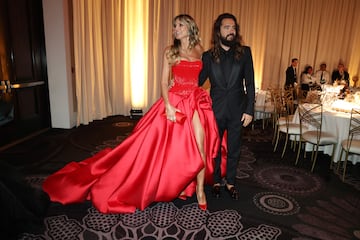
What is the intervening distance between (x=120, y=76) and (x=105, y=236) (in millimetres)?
5057

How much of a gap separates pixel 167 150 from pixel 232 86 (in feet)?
2.93

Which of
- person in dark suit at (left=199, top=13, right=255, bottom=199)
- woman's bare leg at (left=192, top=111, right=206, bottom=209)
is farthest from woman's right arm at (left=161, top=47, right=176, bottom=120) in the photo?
person in dark suit at (left=199, top=13, right=255, bottom=199)

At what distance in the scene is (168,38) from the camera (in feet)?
23.7

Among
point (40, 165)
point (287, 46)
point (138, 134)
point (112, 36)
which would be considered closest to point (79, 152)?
point (40, 165)

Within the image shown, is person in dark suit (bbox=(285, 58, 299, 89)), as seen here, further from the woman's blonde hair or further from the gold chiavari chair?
the woman's blonde hair

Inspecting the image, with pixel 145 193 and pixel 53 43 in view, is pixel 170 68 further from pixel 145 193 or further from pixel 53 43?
pixel 53 43

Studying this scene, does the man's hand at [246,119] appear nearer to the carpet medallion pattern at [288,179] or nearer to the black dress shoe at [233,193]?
the black dress shoe at [233,193]

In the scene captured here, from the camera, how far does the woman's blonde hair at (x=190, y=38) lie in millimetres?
2662

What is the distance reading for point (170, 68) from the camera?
9.21 feet

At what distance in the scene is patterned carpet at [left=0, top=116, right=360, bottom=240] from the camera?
102 inches

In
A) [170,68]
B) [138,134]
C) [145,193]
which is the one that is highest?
[170,68]

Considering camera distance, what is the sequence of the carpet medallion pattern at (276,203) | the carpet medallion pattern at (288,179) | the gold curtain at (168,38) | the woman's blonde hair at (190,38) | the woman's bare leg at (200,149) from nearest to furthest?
the woman's blonde hair at (190,38)
the woman's bare leg at (200,149)
the carpet medallion pattern at (276,203)
the carpet medallion pattern at (288,179)
the gold curtain at (168,38)

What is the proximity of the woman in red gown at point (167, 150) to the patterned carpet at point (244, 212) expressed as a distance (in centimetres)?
15

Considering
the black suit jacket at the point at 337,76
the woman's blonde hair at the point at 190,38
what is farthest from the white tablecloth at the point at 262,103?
the woman's blonde hair at the point at 190,38
